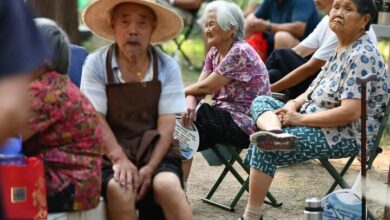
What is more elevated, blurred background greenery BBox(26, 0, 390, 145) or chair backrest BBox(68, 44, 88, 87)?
→ chair backrest BBox(68, 44, 88, 87)

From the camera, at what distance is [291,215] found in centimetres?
549

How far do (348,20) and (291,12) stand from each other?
3368 mm

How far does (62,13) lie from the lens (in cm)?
920

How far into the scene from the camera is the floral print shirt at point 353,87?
15.1ft

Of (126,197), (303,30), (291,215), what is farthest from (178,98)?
(303,30)

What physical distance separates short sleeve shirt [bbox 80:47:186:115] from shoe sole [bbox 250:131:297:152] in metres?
0.55

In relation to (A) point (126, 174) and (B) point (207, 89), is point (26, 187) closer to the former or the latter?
(A) point (126, 174)

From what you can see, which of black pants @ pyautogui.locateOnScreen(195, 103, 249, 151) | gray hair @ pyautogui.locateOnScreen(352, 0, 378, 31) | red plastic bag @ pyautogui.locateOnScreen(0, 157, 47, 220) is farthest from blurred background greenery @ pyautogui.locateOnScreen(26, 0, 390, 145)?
red plastic bag @ pyautogui.locateOnScreen(0, 157, 47, 220)

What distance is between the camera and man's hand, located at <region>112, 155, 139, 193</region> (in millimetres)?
3904

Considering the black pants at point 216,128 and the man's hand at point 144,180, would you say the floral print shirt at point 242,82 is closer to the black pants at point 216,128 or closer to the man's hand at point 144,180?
the black pants at point 216,128

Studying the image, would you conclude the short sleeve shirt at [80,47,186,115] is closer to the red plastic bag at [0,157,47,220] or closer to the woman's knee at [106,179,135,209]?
the woman's knee at [106,179,135,209]

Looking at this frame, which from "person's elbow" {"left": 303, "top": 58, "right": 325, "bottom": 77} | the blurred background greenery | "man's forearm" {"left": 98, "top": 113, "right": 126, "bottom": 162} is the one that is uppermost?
"man's forearm" {"left": 98, "top": 113, "right": 126, "bottom": 162}

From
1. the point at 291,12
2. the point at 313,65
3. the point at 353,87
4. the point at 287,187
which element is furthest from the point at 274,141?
the point at 291,12

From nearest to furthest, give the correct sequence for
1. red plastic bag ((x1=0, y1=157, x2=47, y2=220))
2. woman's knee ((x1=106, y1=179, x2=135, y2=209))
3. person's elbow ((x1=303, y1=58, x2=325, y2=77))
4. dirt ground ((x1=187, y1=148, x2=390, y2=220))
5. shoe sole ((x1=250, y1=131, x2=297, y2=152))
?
red plastic bag ((x1=0, y1=157, x2=47, y2=220)) → woman's knee ((x1=106, y1=179, x2=135, y2=209)) → shoe sole ((x1=250, y1=131, x2=297, y2=152)) → dirt ground ((x1=187, y1=148, x2=390, y2=220)) → person's elbow ((x1=303, y1=58, x2=325, y2=77))
